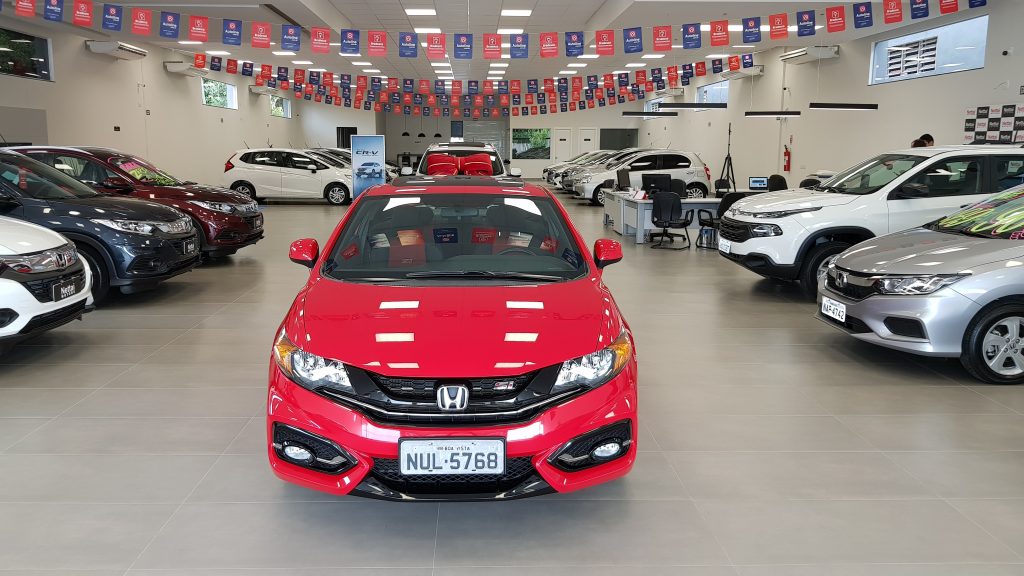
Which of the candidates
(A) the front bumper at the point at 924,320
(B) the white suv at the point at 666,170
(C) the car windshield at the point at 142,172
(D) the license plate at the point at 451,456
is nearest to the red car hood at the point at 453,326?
(D) the license plate at the point at 451,456

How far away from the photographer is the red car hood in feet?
9.11

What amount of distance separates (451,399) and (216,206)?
7380mm

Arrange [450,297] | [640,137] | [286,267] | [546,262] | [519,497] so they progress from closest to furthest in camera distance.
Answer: [519,497]
[450,297]
[546,262]
[286,267]
[640,137]

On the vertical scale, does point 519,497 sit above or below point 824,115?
below

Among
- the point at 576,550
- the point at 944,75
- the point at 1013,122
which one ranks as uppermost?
the point at 944,75

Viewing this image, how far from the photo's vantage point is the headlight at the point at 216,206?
9052 mm

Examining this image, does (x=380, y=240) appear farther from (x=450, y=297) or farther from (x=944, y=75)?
(x=944, y=75)

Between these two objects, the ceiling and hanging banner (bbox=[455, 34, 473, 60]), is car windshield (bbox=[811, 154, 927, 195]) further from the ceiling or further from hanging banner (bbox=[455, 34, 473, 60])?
hanging banner (bbox=[455, 34, 473, 60])

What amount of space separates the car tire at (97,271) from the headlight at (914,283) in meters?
6.30

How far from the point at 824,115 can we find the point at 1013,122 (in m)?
6.72

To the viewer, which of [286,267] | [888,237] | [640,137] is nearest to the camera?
[888,237]

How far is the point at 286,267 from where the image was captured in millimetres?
9594

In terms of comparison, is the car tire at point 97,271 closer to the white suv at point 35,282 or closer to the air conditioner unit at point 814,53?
the white suv at point 35,282

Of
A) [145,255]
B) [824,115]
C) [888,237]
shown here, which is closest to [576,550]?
[888,237]
